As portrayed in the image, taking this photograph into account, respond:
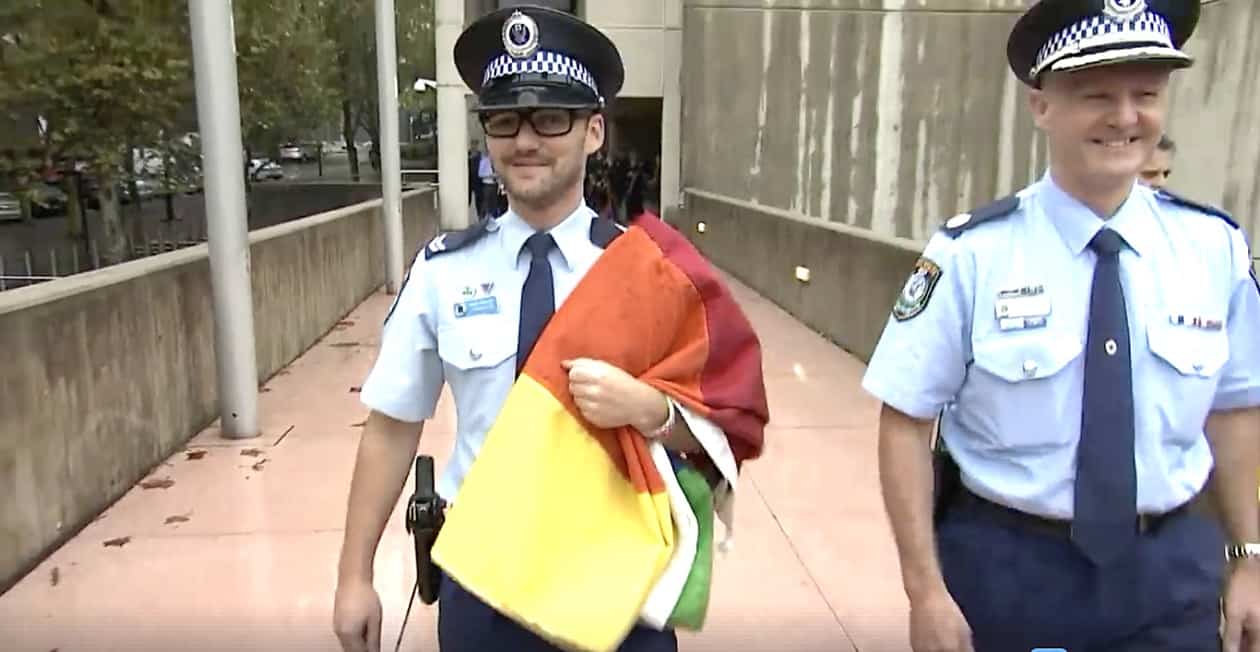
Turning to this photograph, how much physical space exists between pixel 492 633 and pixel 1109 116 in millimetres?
1342

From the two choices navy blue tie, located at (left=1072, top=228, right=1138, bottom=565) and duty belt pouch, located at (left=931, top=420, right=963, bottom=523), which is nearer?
navy blue tie, located at (left=1072, top=228, right=1138, bottom=565)

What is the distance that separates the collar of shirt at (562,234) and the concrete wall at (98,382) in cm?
294

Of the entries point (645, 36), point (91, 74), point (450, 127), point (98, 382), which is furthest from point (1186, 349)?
point (450, 127)

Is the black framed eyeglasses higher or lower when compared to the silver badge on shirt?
higher

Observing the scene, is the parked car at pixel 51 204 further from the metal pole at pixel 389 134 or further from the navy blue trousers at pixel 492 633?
the navy blue trousers at pixel 492 633

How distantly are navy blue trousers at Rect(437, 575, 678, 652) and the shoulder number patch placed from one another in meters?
0.70

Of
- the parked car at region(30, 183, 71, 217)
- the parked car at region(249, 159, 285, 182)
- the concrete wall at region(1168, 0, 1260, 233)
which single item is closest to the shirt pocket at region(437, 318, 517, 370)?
the concrete wall at region(1168, 0, 1260, 233)

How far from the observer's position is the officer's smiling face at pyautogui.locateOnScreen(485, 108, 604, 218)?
1842 millimetres

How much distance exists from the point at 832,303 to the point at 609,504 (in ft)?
24.2

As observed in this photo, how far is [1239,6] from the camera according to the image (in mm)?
5891

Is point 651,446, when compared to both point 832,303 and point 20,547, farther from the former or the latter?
point 832,303

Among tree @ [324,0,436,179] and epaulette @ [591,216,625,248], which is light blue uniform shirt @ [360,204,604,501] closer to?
epaulette @ [591,216,625,248]

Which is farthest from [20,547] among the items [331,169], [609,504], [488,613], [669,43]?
[331,169]

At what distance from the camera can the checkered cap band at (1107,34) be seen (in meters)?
1.72
